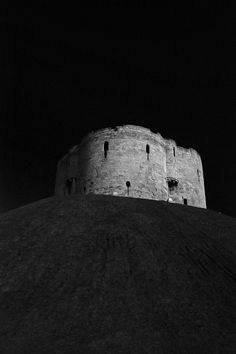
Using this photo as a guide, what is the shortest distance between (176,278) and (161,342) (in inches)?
101

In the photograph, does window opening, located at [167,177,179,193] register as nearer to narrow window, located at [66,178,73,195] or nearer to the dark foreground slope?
narrow window, located at [66,178,73,195]

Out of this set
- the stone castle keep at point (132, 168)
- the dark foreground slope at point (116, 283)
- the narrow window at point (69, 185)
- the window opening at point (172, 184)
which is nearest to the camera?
the dark foreground slope at point (116, 283)

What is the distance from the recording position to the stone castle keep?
24.8 meters

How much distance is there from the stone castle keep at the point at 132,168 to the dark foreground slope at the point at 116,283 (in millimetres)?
10427

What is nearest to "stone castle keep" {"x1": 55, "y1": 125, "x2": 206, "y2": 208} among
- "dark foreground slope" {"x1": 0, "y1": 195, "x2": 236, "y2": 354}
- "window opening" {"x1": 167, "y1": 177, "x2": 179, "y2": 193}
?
"window opening" {"x1": 167, "y1": 177, "x2": 179, "y2": 193}

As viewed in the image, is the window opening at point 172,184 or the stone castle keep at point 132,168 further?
the window opening at point 172,184

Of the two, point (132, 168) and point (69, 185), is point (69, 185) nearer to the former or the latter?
point (69, 185)

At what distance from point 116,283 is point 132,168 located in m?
16.6

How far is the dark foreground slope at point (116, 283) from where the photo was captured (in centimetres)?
708

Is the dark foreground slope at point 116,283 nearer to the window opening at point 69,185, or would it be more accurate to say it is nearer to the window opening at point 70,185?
the window opening at point 70,185

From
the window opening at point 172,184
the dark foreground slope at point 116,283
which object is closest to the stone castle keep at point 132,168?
the window opening at point 172,184

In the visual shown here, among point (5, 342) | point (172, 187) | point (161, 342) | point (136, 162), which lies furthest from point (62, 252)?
point (172, 187)

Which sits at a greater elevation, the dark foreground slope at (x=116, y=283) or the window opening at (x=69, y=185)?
the window opening at (x=69, y=185)

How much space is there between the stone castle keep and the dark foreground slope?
10.4 meters
